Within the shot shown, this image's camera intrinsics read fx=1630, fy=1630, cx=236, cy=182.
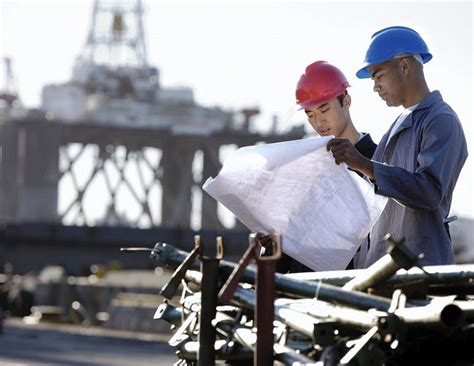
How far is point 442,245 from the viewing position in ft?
19.1

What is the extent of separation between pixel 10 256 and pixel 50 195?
41.0 meters

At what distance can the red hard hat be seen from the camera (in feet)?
23.6

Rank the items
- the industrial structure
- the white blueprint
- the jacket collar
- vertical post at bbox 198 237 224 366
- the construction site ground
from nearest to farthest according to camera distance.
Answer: vertical post at bbox 198 237 224 366, the white blueprint, the jacket collar, the construction site ground, the industrial structure

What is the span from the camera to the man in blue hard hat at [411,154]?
5594 mm

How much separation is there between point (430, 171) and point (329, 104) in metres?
1.69

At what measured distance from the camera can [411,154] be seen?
19.6 ft

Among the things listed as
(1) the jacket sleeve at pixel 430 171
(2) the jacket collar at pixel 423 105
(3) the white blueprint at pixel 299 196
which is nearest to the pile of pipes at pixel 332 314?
(3) the white blueprint at pixel 299 196

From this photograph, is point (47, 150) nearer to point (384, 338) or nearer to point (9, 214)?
point (9, 214)

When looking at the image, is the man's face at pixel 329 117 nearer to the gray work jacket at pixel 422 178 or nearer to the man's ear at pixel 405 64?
the gray work jacket at pixel 422 178

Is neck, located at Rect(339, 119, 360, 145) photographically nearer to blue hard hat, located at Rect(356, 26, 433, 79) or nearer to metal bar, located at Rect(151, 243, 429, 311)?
blue hard hat, located at Rect(356, 26, 433, 79)

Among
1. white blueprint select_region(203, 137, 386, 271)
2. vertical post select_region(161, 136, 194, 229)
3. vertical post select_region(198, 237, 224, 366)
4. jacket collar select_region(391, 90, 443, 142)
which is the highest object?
jacket collar select_region(391, 90, 443, 142)

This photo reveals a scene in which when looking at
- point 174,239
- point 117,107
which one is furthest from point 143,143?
point 174,239

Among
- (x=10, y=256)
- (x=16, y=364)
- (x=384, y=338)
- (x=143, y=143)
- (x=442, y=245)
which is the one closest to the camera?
(x=384, y=338)

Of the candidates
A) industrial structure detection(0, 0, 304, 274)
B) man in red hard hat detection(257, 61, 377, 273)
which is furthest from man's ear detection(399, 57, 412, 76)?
industrial structure detection(0, 0, 304, 274)
